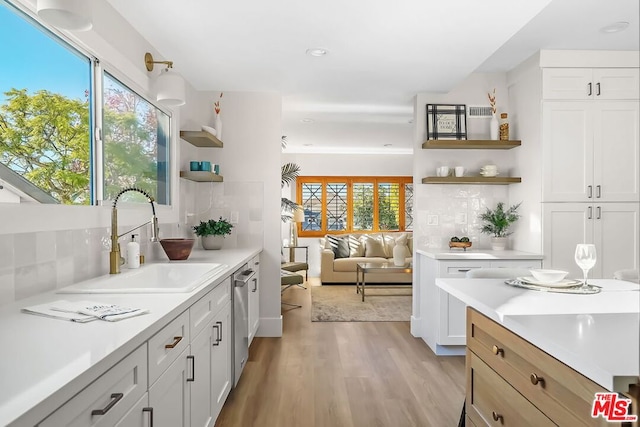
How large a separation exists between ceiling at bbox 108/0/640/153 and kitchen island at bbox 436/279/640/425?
1.55 m

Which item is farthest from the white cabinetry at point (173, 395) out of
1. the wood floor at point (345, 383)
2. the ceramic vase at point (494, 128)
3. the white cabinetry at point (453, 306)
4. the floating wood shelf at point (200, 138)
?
the ceramic vase at point (494, 128)

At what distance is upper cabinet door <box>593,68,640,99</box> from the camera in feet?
11.2

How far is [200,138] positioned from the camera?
11.7 feet

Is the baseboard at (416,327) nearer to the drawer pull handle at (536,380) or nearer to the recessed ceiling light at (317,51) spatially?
the recessed ceiling light at (317,51)

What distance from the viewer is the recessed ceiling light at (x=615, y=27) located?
2.87 metres

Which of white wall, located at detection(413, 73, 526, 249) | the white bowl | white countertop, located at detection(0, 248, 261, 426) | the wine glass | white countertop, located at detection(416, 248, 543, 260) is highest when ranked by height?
white wall, located at detection(413, 73, 526, 249)

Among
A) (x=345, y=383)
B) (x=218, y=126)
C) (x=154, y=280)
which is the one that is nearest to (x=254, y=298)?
(x=345, y=383)

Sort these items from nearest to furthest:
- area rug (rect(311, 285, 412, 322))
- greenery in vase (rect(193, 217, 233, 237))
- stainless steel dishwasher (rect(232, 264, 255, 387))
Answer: stainless steel dishwasher (rect(232, 264, 255, 387)) < greenery in vase (rect(193, 217, 233, 237)) < area rug (rect(311, 285, 412, 322))

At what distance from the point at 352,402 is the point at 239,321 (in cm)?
88

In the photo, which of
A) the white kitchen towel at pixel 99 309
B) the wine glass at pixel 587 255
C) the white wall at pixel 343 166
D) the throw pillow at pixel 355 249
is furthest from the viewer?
the white wall at pixel 343 166

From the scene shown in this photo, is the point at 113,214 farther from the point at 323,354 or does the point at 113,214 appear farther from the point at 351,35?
Answer: the point at 323,354

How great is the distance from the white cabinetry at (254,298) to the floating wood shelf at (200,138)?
3.53 ft

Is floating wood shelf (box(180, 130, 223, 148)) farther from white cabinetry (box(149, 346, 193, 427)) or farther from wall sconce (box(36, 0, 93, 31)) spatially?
white cabinetry (box(149, 346, 193, 427))

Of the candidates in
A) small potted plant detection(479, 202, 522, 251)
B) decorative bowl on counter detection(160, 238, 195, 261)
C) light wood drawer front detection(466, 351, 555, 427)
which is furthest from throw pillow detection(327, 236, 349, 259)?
light wood drawer front detection(466, 351, 555, 427)
